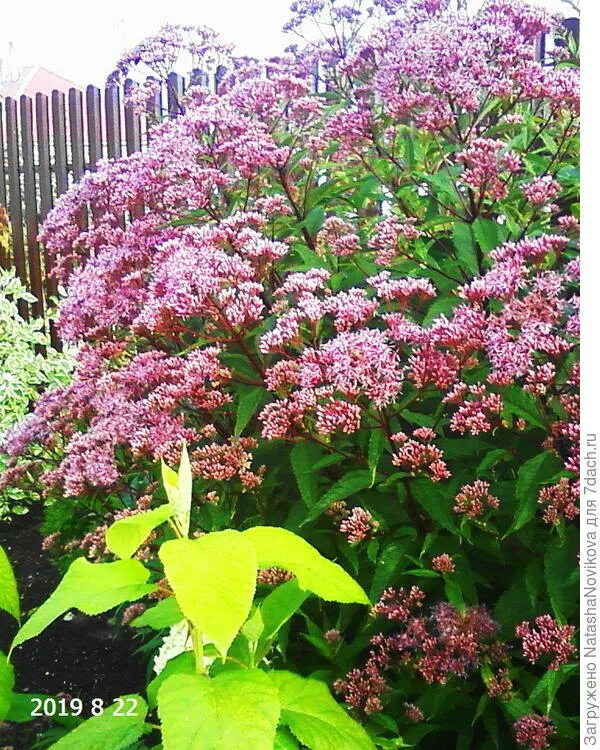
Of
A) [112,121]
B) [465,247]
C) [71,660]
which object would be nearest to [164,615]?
[465,247]

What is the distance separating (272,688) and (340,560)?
0.80 metres

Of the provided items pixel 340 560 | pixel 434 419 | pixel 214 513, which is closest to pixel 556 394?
pixel 434 419

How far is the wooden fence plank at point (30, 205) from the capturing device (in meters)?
5.83

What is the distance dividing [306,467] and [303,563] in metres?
0.60

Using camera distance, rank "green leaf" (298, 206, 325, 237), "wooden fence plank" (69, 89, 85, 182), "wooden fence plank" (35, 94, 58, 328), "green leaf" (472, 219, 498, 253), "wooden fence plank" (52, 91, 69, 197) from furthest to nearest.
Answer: "wooden fence plank" (35, 94, 58, 328), "wooden fence plank" (52, 91, 69, 197), "wooden fence plank" (69, 89, 85, 182), "green leaf" (298, 206, 325, 237), "green leaf" (472, 219, 498, 253)

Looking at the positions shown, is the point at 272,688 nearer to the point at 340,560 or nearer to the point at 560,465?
the point at 560,465

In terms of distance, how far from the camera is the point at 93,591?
91cm

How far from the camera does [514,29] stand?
1.79 meters

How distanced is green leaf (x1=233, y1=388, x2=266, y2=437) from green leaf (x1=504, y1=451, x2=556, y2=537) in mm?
452

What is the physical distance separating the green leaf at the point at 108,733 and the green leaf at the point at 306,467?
0.49m

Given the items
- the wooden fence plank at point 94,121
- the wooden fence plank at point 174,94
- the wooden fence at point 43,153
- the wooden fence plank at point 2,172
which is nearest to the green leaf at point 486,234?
the wooden fence plank at point 174,94

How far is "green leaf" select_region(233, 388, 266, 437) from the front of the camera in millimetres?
1534

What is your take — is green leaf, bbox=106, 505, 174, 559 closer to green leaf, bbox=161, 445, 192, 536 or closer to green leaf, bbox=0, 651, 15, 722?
green leaf, bbox=161, 445, 192, 536

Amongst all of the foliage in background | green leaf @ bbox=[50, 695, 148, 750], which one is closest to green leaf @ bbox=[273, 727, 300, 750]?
green leaf @ bbox=[50, 695, 148, 750]
